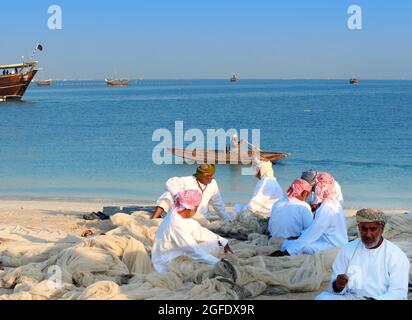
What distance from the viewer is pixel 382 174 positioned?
23.0m

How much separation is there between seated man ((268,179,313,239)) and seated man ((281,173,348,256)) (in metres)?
0.39

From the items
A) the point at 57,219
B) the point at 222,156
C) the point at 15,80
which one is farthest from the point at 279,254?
the point at 15,80

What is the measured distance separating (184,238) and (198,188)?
2699mm

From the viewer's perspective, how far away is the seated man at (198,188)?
8.73m

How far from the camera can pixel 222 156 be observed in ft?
74.4

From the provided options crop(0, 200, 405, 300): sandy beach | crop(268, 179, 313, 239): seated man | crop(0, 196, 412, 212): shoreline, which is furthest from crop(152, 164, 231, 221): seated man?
crop(0, 196, 412, 212): shoreline

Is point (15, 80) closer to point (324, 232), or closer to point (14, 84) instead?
point (14, 84)

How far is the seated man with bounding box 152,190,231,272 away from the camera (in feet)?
19.9

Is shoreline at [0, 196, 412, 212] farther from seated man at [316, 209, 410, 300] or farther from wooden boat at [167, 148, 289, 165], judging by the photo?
seated man at [316, 209, 410, 300]

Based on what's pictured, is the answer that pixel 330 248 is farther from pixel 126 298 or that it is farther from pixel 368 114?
pixel 368 114

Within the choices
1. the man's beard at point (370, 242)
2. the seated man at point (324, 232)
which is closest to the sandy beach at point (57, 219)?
the seated man at point (324, 232)

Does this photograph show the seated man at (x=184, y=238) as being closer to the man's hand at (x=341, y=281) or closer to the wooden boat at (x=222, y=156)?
the man's hand at (x=341, y=281)
